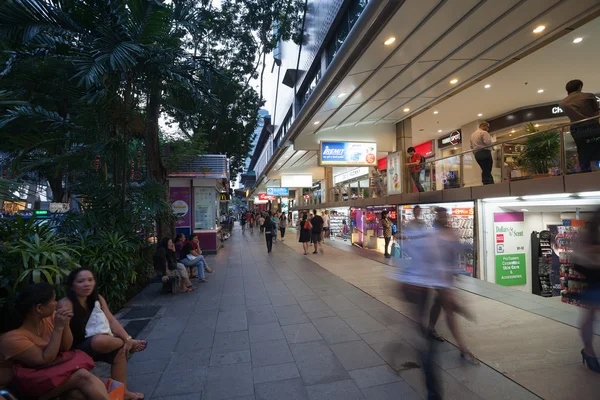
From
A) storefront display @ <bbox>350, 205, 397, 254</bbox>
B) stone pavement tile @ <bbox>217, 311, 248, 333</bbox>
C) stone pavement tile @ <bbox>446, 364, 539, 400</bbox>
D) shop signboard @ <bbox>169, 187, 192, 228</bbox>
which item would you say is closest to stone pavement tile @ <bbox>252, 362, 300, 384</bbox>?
stone pavement tile @ <bbox>217, 311, 248, 333</bbox>

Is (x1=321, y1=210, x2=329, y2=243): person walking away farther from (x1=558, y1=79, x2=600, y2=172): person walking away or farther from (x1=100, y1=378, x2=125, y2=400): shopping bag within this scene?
(x1=100, y1=378, x2=125, y2=400): shopping bag

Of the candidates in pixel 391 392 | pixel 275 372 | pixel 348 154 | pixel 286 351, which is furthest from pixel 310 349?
pixel 348 154

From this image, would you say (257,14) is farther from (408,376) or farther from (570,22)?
(408,376)

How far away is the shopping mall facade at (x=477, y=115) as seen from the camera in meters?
5.87

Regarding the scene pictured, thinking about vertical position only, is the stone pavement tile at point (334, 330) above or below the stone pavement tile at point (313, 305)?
above

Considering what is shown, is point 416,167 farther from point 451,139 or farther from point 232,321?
point 232,321

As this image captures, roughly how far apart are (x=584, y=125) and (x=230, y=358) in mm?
6314

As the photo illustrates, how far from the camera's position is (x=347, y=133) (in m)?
13.8

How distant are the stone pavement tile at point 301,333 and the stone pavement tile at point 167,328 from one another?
1.57 metres

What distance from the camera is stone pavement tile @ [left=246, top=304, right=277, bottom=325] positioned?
5058 mm

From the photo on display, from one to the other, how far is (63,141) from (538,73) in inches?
470

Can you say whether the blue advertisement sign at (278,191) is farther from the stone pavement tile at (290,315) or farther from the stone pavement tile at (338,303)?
the stone pavement tile at (290,315)

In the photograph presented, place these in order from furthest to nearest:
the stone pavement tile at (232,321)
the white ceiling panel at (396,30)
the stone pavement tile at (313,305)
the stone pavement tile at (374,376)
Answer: the stone pavement tile at (313,305), the white ceiling panel at (396,30), the stone pavement tile at (232,321), the stone pavement tile at (374,376)

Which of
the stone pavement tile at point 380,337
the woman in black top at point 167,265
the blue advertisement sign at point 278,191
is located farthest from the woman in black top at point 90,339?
the blue advertisement sign at point 278,191
